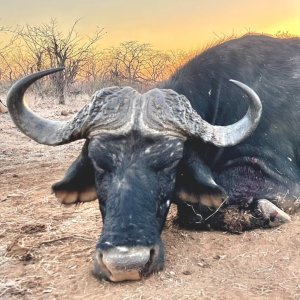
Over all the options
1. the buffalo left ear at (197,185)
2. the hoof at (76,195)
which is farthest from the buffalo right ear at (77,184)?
the buffalo left ear at (197,185)

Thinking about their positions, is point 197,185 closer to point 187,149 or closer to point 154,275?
point 187,149

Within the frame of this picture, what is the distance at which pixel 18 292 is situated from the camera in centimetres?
342

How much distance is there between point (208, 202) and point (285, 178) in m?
0.95

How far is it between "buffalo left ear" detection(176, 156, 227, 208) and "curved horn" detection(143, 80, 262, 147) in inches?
9.7

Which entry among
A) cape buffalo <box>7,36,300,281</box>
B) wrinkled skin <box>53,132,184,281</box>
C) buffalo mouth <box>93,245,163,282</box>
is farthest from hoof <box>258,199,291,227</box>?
buffalo mouth <box>93,245,163,282</box>

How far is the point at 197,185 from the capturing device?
13.5ft

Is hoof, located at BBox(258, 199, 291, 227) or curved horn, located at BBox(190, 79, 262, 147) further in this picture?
hoof, located at BBox(258, 199, 291, 227)

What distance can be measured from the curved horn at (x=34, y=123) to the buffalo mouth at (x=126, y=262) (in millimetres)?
1050

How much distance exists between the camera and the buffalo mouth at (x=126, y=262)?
10.5 ft

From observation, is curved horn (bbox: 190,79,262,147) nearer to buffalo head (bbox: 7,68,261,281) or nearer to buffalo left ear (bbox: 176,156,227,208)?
buffalo head (bbox: 7,68,261,281)

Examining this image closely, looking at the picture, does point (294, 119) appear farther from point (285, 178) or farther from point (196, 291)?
point (196, 291)

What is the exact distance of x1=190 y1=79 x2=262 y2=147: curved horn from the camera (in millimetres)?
3875

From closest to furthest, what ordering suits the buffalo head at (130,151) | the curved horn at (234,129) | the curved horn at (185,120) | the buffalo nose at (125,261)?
the buffalo nose at (125,261)
the buffalo head at (130,151)
the curved horn at (185,120)
the curved horn at (234,129)

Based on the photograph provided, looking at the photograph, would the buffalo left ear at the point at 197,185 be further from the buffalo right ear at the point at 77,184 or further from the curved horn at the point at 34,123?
the curved horn at the point at 34,123
